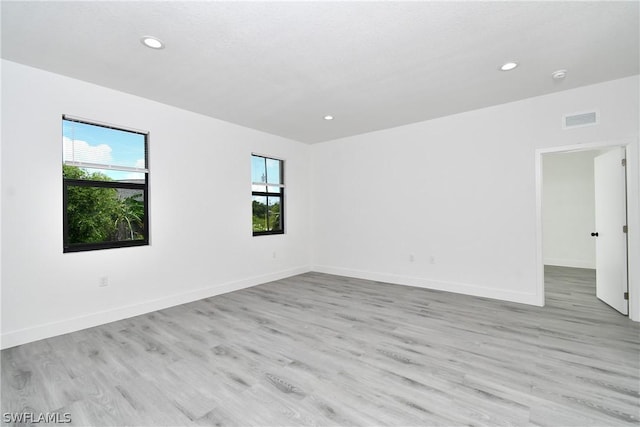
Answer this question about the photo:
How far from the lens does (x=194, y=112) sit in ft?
→ 14.4

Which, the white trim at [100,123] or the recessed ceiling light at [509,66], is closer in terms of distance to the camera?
the recessed ceiling light at [509,66]

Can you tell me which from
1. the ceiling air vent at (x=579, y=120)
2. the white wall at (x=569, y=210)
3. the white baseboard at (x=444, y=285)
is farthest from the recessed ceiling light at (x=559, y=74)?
the white wall at (x=569, y=210)

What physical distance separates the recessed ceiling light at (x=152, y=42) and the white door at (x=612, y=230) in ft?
17.0

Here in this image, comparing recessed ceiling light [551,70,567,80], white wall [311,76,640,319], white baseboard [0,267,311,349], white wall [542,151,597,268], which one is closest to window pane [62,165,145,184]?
white baseboard [0,267,311,349]

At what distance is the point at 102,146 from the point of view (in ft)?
11.8

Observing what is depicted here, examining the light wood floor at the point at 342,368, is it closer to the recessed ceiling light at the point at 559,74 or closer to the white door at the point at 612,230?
the white door at the point at 612,230

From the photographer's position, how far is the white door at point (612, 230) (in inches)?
141

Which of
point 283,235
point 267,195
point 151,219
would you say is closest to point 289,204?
point 267,195

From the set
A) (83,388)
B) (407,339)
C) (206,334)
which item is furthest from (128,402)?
(407,339)

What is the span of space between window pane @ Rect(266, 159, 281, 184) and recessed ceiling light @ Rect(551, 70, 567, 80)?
14.4 feet

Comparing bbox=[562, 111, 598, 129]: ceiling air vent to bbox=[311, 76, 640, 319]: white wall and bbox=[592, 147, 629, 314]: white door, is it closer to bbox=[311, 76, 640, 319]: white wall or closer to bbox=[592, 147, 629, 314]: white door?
bbox=[311, 76, 640, 319]: white wall

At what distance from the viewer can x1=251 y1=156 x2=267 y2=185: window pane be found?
540cm

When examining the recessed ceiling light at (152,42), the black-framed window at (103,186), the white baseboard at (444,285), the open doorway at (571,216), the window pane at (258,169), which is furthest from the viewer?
the open doorway at (571,216)

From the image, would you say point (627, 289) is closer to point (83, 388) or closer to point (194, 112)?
point (83, 388)
